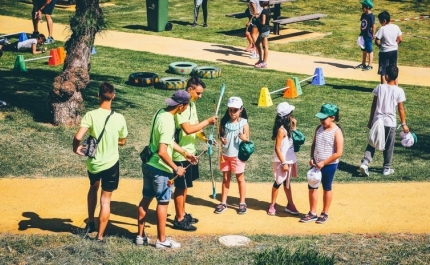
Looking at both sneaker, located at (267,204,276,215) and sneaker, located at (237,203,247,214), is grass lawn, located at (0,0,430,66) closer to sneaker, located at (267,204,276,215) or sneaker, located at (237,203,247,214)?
sneaker, located at (267,204,276,215)

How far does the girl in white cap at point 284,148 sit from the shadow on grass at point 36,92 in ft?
16.5

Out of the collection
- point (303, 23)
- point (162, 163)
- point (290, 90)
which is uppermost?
point (162, 163)

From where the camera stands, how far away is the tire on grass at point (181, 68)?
16.8 meters

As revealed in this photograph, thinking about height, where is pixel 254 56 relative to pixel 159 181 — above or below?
below

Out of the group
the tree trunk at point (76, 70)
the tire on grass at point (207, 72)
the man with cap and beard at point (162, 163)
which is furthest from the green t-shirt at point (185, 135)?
the tire on grass at point (207, 72)

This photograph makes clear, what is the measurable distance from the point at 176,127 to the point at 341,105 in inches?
296

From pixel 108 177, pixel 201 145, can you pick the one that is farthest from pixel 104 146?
pixel 201 145

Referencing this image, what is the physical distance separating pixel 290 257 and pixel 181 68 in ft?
31.4

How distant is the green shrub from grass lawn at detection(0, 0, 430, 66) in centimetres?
1329

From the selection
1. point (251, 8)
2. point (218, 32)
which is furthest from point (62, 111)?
point (218, 32)

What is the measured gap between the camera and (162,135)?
7.99 metres

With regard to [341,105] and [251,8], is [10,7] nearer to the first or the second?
[251,8]

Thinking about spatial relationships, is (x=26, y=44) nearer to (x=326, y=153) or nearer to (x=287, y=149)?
(x=287, y=149)

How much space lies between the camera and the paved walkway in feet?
60.7
